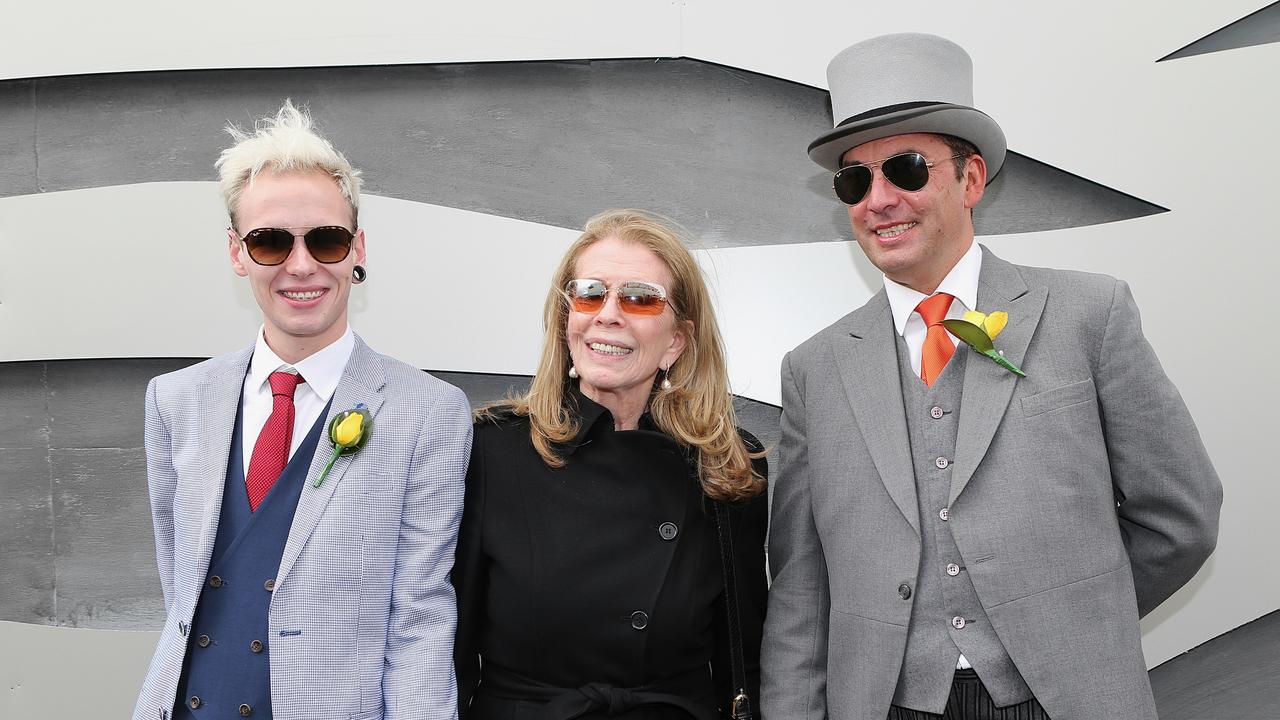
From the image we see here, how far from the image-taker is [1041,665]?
1.97m

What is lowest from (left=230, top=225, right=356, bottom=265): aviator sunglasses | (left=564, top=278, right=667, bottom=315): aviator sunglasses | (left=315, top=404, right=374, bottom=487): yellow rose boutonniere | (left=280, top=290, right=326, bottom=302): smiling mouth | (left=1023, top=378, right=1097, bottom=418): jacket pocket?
(left=1023, top=378, right=1097, bottom=418): jacket pocket

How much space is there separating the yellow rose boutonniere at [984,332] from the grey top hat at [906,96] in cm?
50

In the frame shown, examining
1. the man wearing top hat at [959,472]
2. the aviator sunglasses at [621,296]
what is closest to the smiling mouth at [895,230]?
the man wearing top hat at [959,472]

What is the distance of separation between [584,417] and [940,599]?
3.02ft

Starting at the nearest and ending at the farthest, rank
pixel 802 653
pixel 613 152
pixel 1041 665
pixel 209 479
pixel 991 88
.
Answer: pixel 1041 665 < pixel 209 479 < pixel 802 653 < pixel 991 88 < pixel 613 152

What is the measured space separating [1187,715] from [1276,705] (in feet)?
1.00

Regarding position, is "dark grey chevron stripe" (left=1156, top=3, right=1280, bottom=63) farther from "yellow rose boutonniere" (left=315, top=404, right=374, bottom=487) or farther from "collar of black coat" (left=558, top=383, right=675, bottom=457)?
"yellow rose boutonniere" (left=315, top=404, right=374, bottom=487)

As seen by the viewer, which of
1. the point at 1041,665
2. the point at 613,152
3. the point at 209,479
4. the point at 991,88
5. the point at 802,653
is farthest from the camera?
the point at 613,152

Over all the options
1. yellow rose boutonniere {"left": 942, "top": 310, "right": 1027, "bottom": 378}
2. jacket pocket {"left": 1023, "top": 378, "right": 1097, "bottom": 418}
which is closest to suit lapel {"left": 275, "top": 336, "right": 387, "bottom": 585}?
yellow rose boutonniere {"left": 942, "top": 310, "right": 1027, "bottom": 378}

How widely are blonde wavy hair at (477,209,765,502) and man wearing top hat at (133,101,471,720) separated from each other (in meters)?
0.23

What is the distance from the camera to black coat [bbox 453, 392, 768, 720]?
2.19 metres

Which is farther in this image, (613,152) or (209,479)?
(613,152)

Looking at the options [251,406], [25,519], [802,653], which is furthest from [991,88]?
[25,519]

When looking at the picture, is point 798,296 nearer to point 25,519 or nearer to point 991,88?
point 991,88
